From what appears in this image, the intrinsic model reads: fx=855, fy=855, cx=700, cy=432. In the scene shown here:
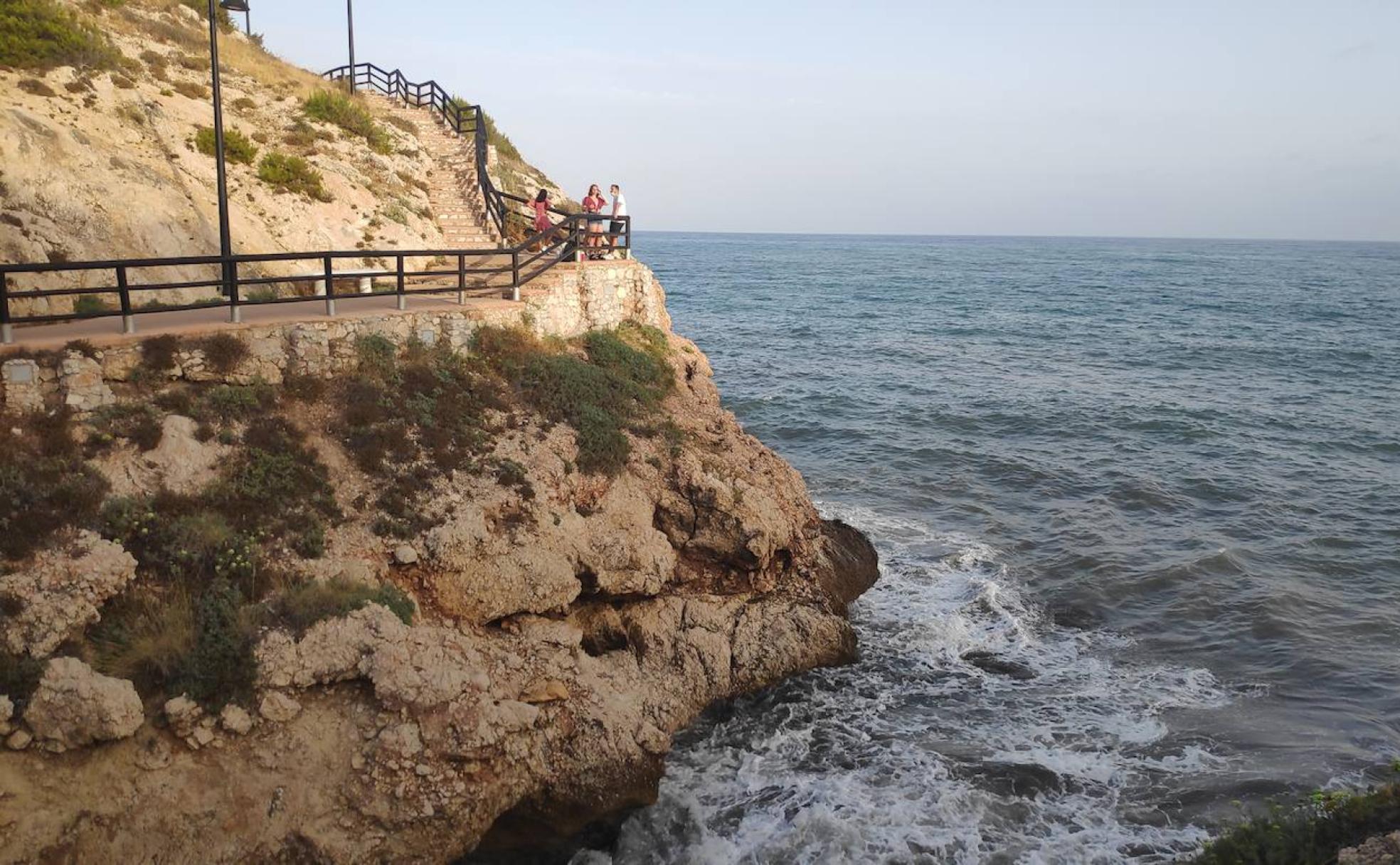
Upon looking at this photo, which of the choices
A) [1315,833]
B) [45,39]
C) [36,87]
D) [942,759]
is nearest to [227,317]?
[36,87]

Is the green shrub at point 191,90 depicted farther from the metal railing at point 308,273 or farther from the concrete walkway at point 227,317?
the concrete walkway at point 227,317

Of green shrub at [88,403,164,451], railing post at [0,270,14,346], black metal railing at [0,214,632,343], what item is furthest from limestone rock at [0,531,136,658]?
black metal railing at [0,214,632,343]

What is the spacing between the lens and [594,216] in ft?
61.6

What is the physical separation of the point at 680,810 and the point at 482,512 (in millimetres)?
4741

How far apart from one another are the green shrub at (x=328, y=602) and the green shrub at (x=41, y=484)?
242cm

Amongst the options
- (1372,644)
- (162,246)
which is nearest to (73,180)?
(162,246)

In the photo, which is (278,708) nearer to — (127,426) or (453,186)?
(127,426)

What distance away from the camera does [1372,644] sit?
14.5 meters

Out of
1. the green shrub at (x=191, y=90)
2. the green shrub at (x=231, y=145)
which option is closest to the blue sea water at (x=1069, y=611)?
the green shrub at (x=231, y=145)

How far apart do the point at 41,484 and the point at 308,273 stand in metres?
10.1

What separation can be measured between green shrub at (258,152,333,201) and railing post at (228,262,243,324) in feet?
26.4

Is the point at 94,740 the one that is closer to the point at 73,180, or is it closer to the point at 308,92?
the point at 73,180

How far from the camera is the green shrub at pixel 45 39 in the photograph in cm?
1769

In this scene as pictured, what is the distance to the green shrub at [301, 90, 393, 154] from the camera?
896 inches
